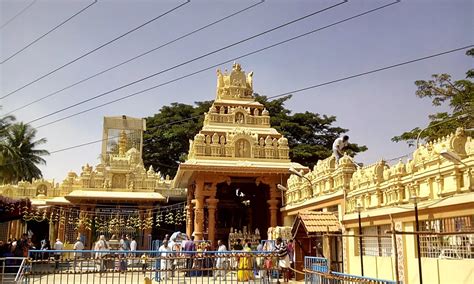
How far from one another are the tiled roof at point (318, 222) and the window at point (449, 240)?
369 centimetres

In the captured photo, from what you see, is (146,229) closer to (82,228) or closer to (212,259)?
(82,228)

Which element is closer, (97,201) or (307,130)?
(97,201)

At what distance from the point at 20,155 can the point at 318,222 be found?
34.1 meters

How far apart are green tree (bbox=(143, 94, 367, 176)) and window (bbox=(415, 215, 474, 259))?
29.6 meters

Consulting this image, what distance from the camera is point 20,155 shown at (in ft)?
131

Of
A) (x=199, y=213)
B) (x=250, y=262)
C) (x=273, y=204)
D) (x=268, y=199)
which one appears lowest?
(x=250, y=262)

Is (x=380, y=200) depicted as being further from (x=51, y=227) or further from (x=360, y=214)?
(x=51, y=227)

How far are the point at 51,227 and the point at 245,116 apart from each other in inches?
605

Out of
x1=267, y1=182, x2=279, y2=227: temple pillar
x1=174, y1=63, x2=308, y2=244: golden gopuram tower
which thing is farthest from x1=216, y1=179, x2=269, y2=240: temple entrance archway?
x1=267, y1=182, x2=279, y2=227: temple pillar

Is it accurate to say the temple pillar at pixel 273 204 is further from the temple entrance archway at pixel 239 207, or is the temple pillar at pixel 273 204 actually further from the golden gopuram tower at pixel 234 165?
Result: the temple entrance archway at pixel 239 207

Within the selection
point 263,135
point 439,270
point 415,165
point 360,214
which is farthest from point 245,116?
point 439,270

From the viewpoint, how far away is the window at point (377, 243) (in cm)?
1141

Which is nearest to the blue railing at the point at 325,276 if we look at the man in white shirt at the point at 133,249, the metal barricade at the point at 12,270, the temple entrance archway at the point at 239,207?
the man in white shirt at the point at 133,249

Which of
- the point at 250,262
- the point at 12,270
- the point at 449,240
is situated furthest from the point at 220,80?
the point at 449,240
